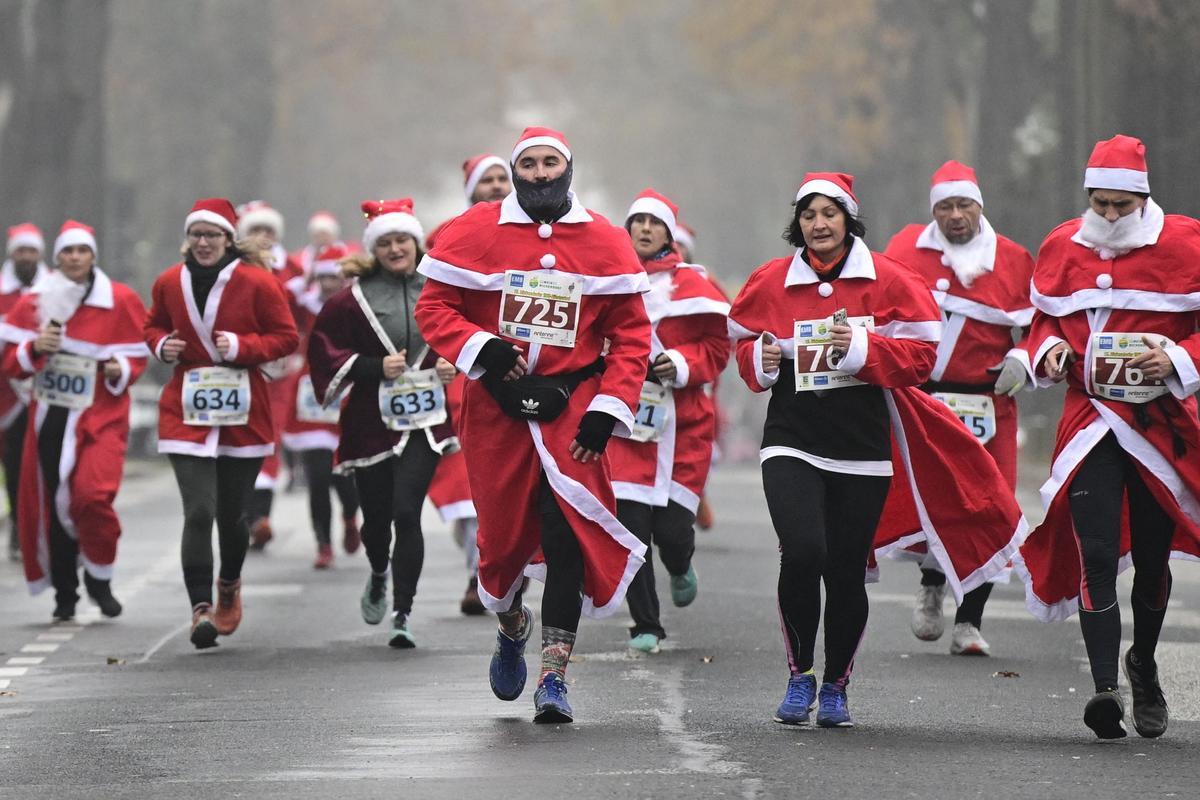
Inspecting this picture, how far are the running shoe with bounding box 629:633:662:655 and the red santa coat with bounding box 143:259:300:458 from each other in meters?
2.00

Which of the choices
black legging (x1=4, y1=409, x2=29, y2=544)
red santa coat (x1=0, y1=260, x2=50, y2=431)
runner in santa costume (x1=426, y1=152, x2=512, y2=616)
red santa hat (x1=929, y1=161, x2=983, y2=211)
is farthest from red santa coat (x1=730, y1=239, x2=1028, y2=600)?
red santa coat (x1=0, y1=260, x2=50, y2=431)

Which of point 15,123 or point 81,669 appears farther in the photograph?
point 15,123

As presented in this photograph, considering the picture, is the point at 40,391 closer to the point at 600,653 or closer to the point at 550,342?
the point at 600,653

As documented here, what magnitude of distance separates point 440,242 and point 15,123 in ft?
83.7

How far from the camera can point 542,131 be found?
10078 millimetres

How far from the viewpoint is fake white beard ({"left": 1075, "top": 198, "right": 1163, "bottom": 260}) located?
32.0 feet

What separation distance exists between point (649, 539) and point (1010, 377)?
2227 mm

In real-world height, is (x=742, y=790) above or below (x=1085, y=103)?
below

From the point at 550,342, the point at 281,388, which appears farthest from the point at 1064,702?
the point at 281,388

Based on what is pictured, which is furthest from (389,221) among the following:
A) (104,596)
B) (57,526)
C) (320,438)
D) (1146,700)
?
(320,438)

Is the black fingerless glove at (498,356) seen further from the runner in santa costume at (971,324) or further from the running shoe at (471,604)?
the running shoe at (471,604)

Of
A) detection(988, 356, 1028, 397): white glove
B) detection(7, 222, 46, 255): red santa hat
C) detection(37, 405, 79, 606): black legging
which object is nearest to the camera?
detection(988, 356, 1028, 397): white glove

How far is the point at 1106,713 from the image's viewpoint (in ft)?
30.4

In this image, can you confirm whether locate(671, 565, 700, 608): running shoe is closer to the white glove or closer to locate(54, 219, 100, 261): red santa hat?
the white glove
